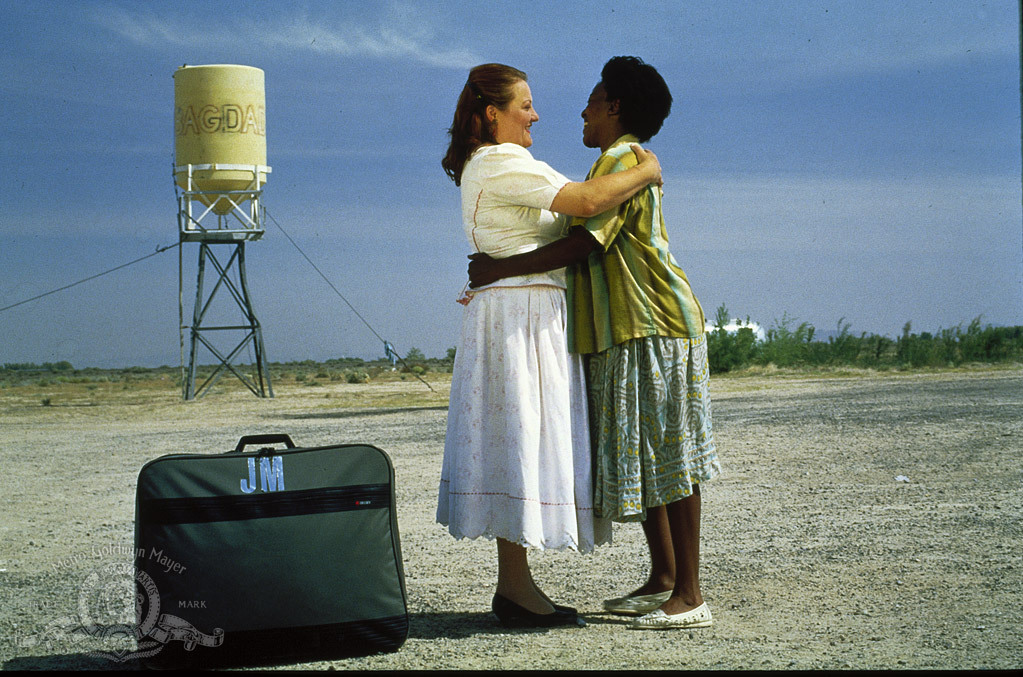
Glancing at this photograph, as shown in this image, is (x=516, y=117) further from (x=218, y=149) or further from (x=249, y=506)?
(x=218, y=149)

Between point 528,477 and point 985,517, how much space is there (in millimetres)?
3438

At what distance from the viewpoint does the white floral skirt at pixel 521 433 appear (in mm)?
3270

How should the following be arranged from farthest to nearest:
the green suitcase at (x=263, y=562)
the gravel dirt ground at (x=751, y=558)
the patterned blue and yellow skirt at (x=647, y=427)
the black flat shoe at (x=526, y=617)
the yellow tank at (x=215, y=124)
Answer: the yellow tank at (x=215, y=124), the black flat shoe at (x=526, y=617), the patterned blue and yellow skirt at (x=647, y=427), the gravel dirt ground at (x=751, y=558), the green suitcase at (x=263, y=562)

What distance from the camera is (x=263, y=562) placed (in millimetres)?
2982

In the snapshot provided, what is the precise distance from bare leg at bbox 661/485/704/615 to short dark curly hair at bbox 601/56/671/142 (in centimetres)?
133

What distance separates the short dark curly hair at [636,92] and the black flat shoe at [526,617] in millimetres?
1749

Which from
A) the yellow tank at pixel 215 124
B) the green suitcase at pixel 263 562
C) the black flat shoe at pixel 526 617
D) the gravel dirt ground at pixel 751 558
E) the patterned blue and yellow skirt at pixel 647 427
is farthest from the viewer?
the yellow tank at pixel 215 124

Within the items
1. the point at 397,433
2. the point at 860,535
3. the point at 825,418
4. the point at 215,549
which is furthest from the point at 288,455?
the point at 825,418

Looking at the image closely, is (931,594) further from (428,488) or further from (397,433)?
(397,433)

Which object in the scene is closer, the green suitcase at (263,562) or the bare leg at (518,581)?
the green suitcase at (263,562)

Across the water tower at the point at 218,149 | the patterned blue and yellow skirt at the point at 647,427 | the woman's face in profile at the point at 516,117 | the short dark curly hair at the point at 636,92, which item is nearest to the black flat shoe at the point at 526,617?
the patterned blue and yellow skirt at the point at 647,427

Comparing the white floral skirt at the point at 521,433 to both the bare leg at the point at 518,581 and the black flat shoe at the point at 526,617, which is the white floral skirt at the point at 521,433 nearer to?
the bare leg at the point at 518,581

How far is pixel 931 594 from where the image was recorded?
3.87 m

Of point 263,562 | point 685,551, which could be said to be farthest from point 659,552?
point 263,562
